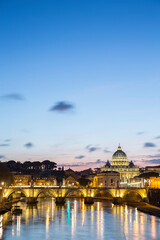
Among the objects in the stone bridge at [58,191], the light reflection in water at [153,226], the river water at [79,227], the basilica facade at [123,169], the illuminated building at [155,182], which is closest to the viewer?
the river water at [79,227]

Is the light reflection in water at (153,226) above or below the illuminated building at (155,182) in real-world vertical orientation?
below

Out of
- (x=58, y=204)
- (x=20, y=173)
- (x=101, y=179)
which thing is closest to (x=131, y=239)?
(x=58, y=204)

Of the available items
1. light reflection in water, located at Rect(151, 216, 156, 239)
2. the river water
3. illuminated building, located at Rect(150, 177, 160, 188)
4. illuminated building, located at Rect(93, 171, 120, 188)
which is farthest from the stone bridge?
illuminated building, located at Rect(93, 171, 120, 188)

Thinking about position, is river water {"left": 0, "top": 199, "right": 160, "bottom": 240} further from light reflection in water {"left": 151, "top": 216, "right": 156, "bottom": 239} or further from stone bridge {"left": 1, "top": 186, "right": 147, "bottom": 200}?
stone bridge {"left": 1, "top": 186, "right": 147, "bottom": 200}

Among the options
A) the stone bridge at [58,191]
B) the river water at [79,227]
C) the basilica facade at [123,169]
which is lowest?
the river water at [79,227]

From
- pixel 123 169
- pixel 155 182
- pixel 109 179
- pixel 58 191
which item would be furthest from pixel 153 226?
pixel 123 169

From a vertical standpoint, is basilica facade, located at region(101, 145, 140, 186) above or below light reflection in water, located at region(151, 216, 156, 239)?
above

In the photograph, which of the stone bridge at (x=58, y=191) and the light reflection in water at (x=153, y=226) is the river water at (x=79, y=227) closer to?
the light reflection in water at (x=153, y=226)

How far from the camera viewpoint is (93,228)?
160ft

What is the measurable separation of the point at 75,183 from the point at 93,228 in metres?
134

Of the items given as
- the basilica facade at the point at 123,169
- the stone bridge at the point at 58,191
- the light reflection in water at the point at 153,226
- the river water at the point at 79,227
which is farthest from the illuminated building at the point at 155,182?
the basilica facade at the point at 123,169

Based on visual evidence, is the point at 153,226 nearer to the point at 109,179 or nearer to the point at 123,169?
the point at 109,179

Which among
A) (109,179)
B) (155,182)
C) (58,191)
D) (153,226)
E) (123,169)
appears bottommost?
(153,226)

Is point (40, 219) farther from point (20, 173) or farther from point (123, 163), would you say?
point (123, 163)
